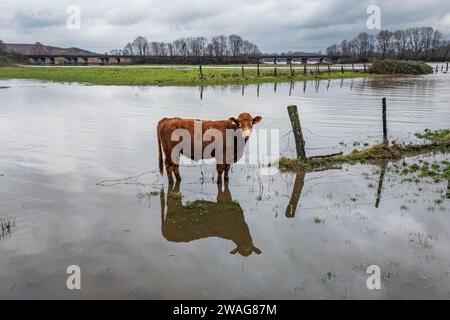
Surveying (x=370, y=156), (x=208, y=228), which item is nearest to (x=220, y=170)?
(x=208, y=228)

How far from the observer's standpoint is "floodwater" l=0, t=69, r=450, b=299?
6.05m

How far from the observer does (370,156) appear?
1313 centimetres

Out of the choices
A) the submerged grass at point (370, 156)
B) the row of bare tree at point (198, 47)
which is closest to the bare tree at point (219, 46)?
the row of bare tree at point (198, 47)

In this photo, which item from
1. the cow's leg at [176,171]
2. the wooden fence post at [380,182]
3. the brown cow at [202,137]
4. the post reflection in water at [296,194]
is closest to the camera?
the post reflection in water at [296,194]

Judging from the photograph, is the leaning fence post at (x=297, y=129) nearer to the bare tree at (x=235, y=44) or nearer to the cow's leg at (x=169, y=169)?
the cow's leg at (x=169, y=169)

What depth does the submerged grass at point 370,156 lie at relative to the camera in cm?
1227

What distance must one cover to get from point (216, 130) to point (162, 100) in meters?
20.3

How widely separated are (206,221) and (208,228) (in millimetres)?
330

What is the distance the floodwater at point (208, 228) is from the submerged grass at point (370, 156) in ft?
1.80

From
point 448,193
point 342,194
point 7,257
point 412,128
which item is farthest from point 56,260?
point 412,128

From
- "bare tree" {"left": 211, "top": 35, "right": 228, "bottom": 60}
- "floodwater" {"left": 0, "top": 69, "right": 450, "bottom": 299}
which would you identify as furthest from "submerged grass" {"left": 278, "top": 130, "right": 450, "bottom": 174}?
"bare tree" {"left": 211, "top": 35, "right": 228, "bottom": 60}

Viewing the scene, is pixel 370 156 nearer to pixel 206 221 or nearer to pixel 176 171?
pixel 176 171
